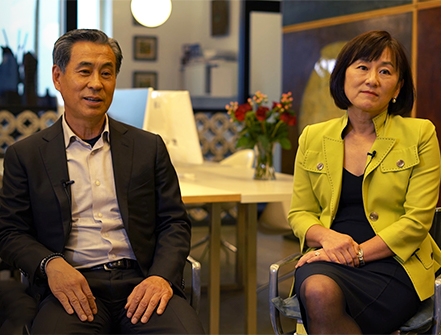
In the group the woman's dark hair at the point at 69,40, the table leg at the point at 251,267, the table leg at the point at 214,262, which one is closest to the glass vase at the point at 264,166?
the table leg at the point at 251,267

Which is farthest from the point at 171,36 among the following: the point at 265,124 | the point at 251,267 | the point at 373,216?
the point at 373,216

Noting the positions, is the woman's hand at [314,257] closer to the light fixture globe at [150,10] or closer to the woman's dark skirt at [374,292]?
the woman's dark skirt at [374,292]

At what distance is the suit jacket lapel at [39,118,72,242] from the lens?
6.11 feet

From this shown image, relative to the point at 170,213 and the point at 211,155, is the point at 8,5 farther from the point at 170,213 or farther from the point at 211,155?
the point at 170,213

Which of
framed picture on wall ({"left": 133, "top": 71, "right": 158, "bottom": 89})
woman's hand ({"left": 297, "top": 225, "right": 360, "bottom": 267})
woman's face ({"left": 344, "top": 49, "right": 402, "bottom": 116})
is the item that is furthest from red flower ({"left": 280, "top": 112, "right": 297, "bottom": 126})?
framed picture on wall ({"left": 133, "top": 71, "right": 158, "bottom": 89})

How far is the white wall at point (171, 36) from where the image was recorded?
7.96 meters

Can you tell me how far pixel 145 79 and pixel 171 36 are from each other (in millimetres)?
767

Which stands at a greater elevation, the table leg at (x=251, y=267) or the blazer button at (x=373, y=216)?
the blazer button at (x=373, y=216)

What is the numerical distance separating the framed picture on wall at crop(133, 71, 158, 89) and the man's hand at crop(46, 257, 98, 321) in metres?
6.45

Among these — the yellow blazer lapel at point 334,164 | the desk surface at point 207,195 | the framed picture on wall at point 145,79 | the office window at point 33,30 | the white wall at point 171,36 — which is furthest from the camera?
the framed picture on wall at point 145,79

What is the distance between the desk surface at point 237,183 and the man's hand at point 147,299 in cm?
91

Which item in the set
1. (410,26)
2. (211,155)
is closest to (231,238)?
(211,155)

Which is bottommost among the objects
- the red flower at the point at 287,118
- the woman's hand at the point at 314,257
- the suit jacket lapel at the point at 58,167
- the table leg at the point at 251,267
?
the table leg at the point at 251,267

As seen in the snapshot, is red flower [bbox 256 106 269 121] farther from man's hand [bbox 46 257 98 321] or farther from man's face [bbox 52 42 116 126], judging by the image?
man's hand [bbox 46 257 98 321]
